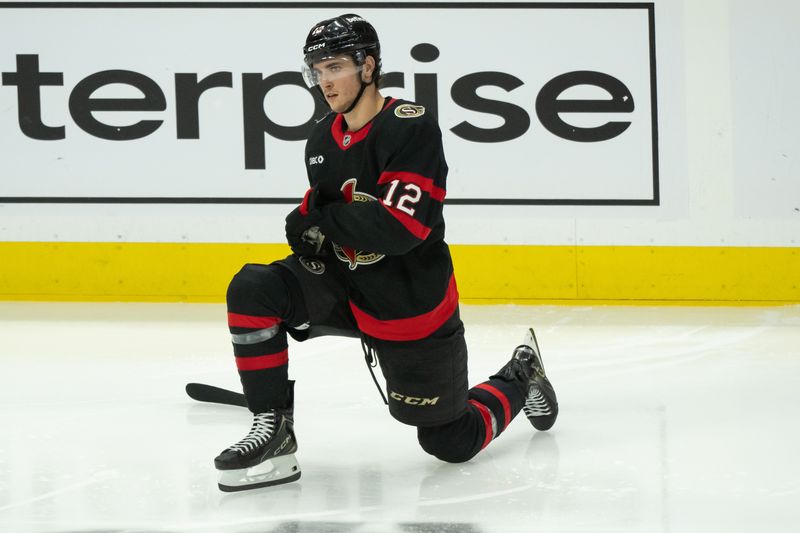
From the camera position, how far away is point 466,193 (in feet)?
15.5

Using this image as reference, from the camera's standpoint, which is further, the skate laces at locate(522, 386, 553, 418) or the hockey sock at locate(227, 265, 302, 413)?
the skate laces at locate(522, 386, 553, 418)

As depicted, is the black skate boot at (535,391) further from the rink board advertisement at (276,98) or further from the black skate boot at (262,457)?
the rink board advertisement at (276,98)

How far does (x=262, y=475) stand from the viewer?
2264mm

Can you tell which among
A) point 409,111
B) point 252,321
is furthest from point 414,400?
point 409,111

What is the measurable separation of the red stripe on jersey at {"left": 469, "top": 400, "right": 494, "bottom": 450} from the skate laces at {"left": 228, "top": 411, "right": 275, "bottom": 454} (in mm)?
459

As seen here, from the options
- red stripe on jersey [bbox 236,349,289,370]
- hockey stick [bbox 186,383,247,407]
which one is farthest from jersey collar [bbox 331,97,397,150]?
hockey stick [bbox 186,383,247,407]

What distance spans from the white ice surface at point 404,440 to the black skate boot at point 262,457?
0.03 m

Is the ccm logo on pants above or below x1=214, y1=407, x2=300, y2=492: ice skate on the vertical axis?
above

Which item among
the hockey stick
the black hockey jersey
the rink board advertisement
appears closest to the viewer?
the black hockey jersey

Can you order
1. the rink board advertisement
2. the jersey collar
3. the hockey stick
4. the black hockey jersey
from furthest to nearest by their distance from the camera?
the rink board advertisement < the hockey stick < the jersey collar < the black hockey jersey

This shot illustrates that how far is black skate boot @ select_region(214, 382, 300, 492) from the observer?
7.24 feet

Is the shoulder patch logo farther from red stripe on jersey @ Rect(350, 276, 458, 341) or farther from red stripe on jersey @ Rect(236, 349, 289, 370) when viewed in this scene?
red stripe on jersey @ Rect(236, 349, 289, 370)

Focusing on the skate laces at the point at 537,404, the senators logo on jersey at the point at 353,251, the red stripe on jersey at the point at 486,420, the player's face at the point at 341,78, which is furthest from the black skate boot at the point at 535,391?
the player's face at the point at 341,78

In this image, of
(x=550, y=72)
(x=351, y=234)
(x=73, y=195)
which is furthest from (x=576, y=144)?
(x=351, y=234)
